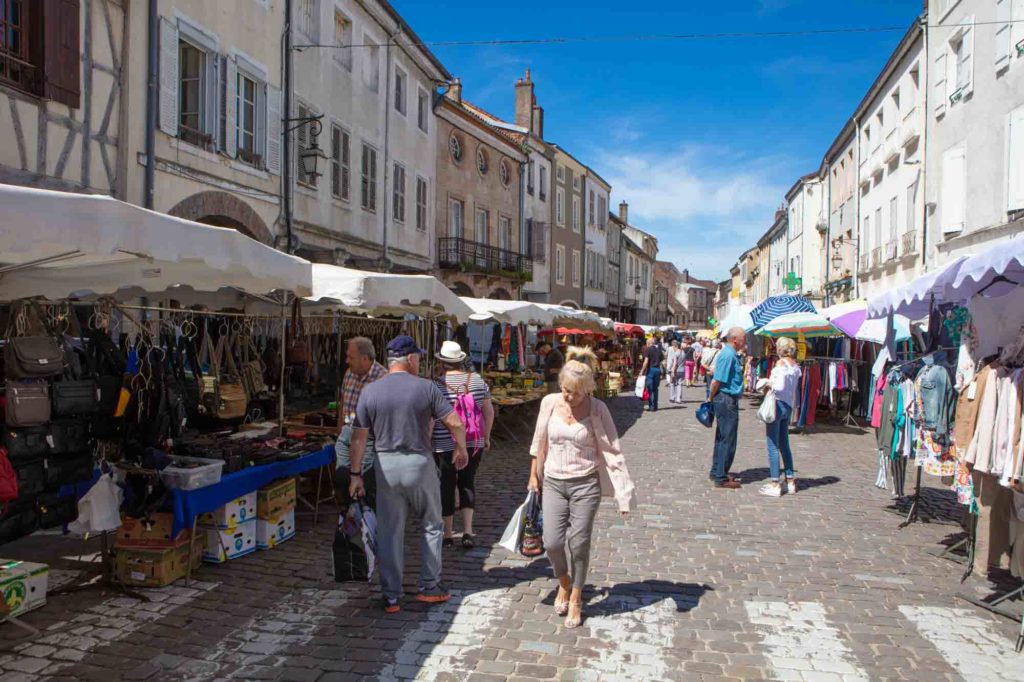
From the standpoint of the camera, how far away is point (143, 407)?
5352mm

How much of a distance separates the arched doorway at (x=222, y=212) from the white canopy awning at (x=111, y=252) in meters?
4.60

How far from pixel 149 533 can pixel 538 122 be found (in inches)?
1184

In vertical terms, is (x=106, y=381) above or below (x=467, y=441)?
above

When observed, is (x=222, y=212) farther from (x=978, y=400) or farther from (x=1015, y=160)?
(x=1015, y=160)

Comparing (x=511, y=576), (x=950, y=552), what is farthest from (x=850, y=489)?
(x=511, y=576)

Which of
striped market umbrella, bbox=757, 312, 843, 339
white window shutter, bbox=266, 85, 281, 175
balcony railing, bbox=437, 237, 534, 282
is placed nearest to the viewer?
white window shutter, bbox=266, 85, 281, 175

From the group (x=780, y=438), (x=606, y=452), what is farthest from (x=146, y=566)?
(x=780, y=438)

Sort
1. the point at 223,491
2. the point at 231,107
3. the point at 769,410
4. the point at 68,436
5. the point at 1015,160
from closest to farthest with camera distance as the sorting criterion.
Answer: the point at 68,436, the point at 223,491, the point at 769,410, the point at 231,107, the point at 1015,160

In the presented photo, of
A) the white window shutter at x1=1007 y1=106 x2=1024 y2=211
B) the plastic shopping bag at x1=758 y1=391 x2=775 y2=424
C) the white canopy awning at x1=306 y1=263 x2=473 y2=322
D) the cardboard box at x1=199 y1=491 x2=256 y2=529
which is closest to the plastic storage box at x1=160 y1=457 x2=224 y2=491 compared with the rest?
the cardboard box at x1=199 y1=491 x2=256 y2=529

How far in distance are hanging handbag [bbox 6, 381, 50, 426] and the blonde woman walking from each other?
3201mm

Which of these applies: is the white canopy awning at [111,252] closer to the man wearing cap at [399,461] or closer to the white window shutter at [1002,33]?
the man wearing cap at [399,461]

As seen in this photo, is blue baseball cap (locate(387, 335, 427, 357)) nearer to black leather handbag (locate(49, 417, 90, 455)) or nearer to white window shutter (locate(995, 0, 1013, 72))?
black leather handbag (locate(49, 417, 90, 455))

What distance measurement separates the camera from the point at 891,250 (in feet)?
63.5

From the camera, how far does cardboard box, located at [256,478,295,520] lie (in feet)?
19.1
